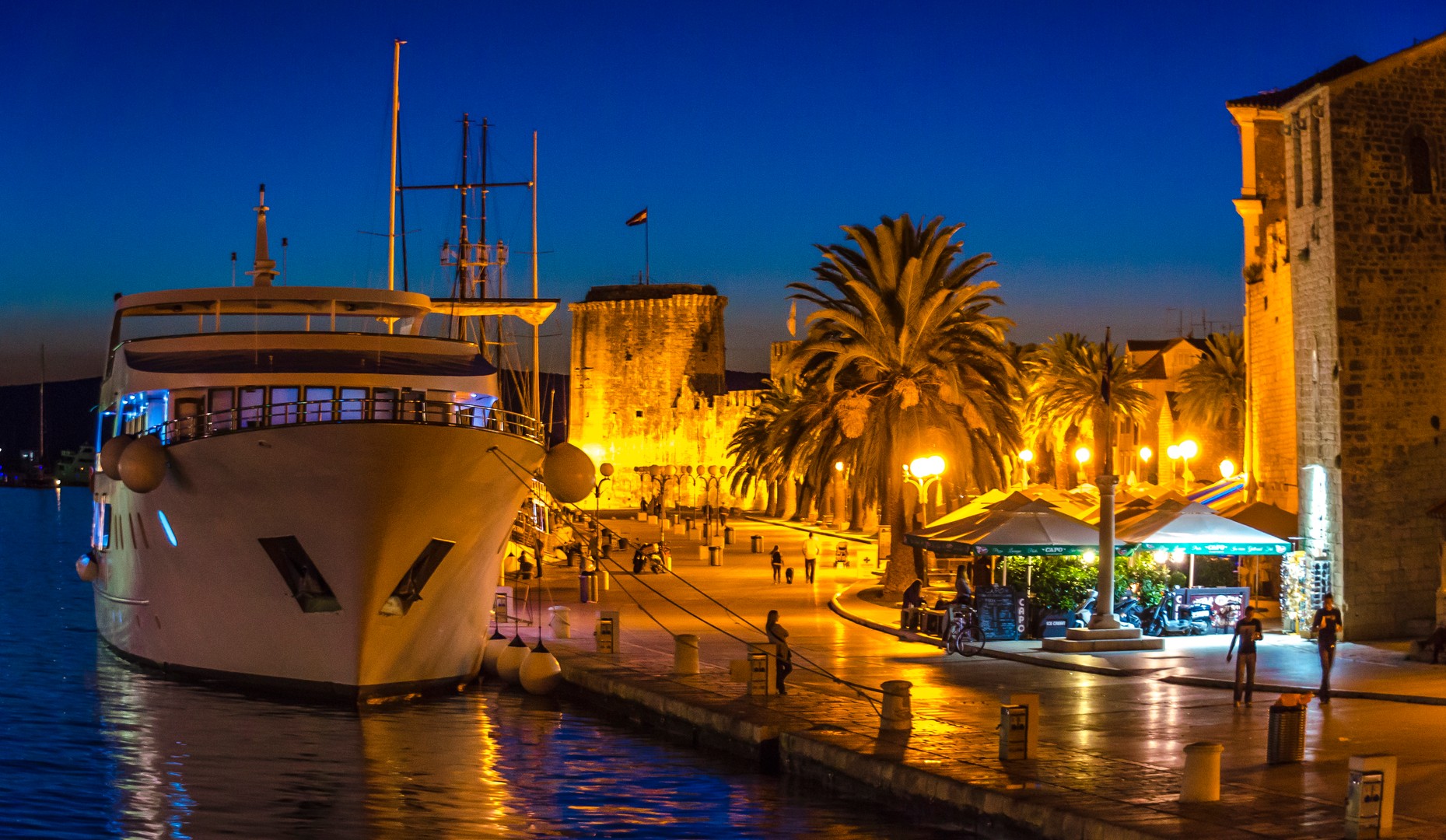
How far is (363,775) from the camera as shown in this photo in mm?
16062

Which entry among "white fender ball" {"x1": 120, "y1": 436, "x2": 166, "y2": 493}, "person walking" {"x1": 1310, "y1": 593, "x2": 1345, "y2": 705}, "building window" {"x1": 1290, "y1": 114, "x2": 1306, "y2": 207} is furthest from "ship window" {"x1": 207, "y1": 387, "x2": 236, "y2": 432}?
"building window" {"x1": 1290, "y1": 114, "x2": 1306, "y2": 207}

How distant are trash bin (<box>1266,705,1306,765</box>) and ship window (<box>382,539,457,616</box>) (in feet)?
36.7

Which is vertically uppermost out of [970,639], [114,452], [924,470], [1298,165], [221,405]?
[1298,165]

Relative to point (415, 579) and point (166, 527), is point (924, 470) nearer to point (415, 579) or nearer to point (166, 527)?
point (415, 579)

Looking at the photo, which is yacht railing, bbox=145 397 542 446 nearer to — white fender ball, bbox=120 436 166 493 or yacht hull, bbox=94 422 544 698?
yacht hull, bbox=94 422 544 698

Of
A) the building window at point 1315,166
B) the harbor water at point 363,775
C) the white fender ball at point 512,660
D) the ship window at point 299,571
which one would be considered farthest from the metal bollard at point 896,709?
the building window at point 1315,166

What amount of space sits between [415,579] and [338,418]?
252 cm

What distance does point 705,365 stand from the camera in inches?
3526

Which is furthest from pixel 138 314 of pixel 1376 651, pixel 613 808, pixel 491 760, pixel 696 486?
pixel 696 486

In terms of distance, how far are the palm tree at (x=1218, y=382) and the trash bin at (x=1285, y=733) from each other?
48638 millimetres

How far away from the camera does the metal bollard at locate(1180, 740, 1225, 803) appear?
37.4 feet

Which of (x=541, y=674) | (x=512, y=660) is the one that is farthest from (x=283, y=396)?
(x=541, y=674)

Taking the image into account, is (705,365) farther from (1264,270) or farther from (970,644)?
(970,644)

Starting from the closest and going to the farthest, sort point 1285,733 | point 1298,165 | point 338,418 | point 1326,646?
point 1285,733 < point 1326,646 < point 338,418 < point 1298,165
